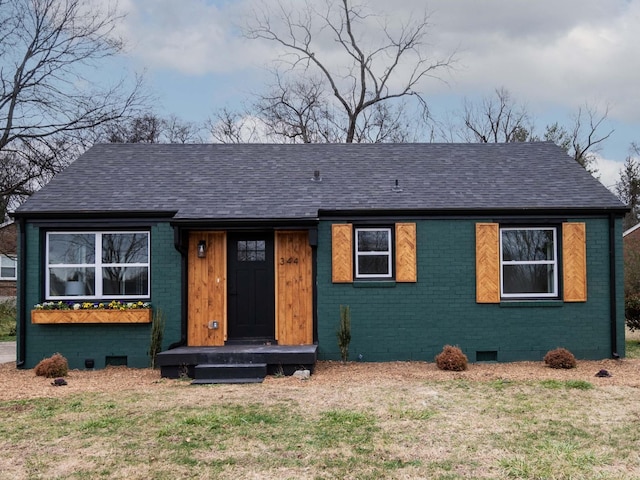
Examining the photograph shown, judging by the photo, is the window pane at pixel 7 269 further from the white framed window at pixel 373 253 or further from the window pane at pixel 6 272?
the white framed window at pixel 373 253

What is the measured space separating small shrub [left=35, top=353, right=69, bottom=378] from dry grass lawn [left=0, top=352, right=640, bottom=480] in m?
0.24

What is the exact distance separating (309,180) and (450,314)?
3666mm

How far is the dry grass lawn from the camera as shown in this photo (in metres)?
4.53

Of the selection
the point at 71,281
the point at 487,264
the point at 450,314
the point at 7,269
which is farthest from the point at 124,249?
the point at 7,269

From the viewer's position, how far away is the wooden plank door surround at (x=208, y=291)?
10.0m

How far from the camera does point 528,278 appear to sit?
10.2 m

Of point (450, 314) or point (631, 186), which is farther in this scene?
point (631, 186)

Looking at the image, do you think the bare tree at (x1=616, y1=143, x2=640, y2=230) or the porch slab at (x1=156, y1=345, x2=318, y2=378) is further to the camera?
the bare tree at (x1=616, y1=143, x2=640, y2=230)

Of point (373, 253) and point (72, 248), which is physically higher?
point (72, 248)

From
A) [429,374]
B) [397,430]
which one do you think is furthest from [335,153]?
[397,430]

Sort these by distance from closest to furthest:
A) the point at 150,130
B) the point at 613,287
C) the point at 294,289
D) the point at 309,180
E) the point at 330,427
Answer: the point at 330,427, the point at 613,287, the point at 294,289, the point at 309,180, the point at 150,130

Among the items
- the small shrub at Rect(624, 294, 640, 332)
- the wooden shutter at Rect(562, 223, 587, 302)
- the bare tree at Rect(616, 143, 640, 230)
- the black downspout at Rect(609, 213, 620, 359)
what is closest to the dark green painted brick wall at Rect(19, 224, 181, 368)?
Result: the wooden shutter at Rect(562, 223, 587, 302)

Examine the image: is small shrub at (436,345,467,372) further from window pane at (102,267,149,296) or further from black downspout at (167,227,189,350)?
window pane at (102,267,149,296)

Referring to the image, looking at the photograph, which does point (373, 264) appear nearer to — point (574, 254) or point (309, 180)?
point (309, 180)
